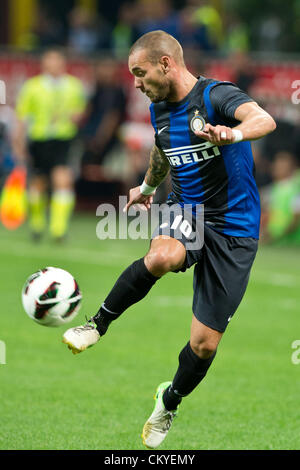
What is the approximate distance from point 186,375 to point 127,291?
681mm

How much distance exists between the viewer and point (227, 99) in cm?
556

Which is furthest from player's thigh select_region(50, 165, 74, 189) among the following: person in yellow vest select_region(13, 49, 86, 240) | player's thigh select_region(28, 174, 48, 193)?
player's thigh select_region(28, 174, 48, 193)

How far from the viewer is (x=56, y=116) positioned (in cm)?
1459

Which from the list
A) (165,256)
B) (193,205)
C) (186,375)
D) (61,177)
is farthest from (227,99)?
(61,177)

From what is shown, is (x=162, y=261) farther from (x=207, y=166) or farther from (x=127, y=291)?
(x=207, y=166)

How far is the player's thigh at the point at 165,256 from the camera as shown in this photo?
218 inches

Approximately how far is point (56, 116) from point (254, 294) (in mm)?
4776

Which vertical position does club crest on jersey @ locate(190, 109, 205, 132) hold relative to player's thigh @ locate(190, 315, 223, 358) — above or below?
above

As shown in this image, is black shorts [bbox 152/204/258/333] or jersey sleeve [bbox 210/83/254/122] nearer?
jersey sleeve [bbox 210/83/254/122]

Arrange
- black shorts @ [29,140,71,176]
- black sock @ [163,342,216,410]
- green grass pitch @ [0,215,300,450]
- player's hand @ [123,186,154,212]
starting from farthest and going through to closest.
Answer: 1. black shorts @ [29,140,71,176]
2. player's hand @ [123,186,154,212]
3. green grass pitch @ [0,215,300,450]
4. black sock @ [163,342,216,410]

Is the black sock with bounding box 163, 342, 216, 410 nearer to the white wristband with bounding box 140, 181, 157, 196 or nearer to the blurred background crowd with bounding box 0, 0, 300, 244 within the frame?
the white wristband with bounding box 140, 181, 157, 196

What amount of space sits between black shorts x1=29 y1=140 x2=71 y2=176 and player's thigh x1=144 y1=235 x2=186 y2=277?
910 centimetres

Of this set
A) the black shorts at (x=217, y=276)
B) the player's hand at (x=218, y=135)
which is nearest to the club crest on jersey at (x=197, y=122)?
the black shorts at (x=217, y=276)

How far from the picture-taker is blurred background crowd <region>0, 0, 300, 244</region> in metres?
15.4
